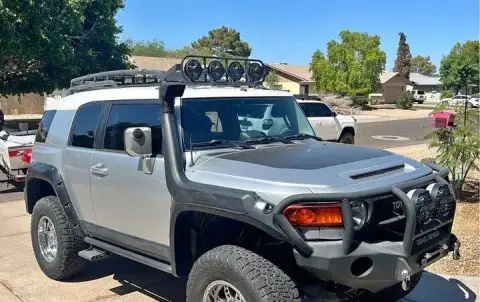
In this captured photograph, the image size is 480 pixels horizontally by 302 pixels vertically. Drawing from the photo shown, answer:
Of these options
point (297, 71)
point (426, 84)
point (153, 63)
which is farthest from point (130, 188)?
point (426, 84)

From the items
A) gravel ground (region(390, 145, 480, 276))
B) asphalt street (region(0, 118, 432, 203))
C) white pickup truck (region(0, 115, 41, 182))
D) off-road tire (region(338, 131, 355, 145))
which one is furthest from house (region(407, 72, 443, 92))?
white pickup truck (region(0, 115, 41, 182))

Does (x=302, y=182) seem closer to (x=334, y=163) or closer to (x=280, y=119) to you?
(x=334, y=163)

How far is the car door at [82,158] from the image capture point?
4.93 m

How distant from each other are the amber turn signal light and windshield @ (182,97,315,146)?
1.25 m

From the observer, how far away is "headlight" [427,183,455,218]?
3582 mm

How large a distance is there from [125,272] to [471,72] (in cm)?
6458

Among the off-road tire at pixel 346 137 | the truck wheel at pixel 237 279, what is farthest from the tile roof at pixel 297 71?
the truck wheel at pixel 237 279

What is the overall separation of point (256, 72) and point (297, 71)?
51.6 meters

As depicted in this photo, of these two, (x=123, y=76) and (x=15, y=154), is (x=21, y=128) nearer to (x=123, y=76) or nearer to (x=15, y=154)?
(x=15, y=154)

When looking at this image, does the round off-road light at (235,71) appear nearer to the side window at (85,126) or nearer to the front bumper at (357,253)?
the side window at (85,126)

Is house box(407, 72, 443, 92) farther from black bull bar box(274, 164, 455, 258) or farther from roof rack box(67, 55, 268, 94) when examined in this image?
black bull bar box(274, 164, 455, 258)

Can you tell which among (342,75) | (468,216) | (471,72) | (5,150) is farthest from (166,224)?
(471,72)

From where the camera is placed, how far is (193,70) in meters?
4.69

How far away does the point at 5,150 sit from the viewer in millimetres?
9461
